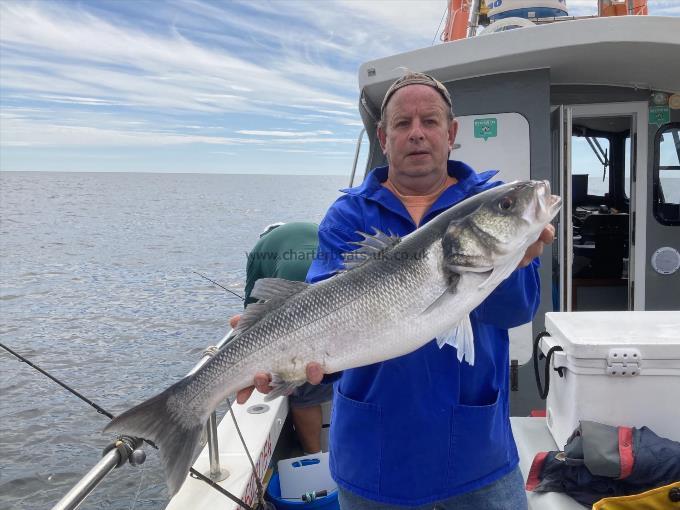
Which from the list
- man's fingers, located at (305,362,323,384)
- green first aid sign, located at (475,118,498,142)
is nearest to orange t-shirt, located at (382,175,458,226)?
man's fingers, located at (305,362,323,384)

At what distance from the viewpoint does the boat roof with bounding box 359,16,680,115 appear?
480 centimetres

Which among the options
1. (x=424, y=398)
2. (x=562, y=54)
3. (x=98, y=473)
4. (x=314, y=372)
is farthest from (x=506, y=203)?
(x=562, y=54)

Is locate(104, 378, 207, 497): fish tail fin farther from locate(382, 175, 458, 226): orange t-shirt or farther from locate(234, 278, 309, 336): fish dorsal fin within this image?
locate(382, 175, 458, 226): orange t-shirt

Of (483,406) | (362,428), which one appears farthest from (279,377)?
(483,406)

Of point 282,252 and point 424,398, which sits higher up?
point 282,252

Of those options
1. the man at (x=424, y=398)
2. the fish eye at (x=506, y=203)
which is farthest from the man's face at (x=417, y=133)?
the fish eye at (x=506, y=203)

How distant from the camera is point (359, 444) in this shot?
250 centimetres

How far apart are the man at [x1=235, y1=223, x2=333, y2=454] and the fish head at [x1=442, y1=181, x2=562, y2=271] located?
2.98 m

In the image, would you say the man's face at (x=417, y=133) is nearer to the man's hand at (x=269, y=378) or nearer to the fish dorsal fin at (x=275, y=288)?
the fish dorsal fin at (x=275, y=288)

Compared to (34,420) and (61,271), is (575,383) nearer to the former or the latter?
(34,420)

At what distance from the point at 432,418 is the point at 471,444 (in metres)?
0.21

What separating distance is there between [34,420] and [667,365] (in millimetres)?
10536

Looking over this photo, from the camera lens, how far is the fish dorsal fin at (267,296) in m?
2.51

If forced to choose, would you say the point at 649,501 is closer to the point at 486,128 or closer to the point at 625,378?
the point at 625,378
